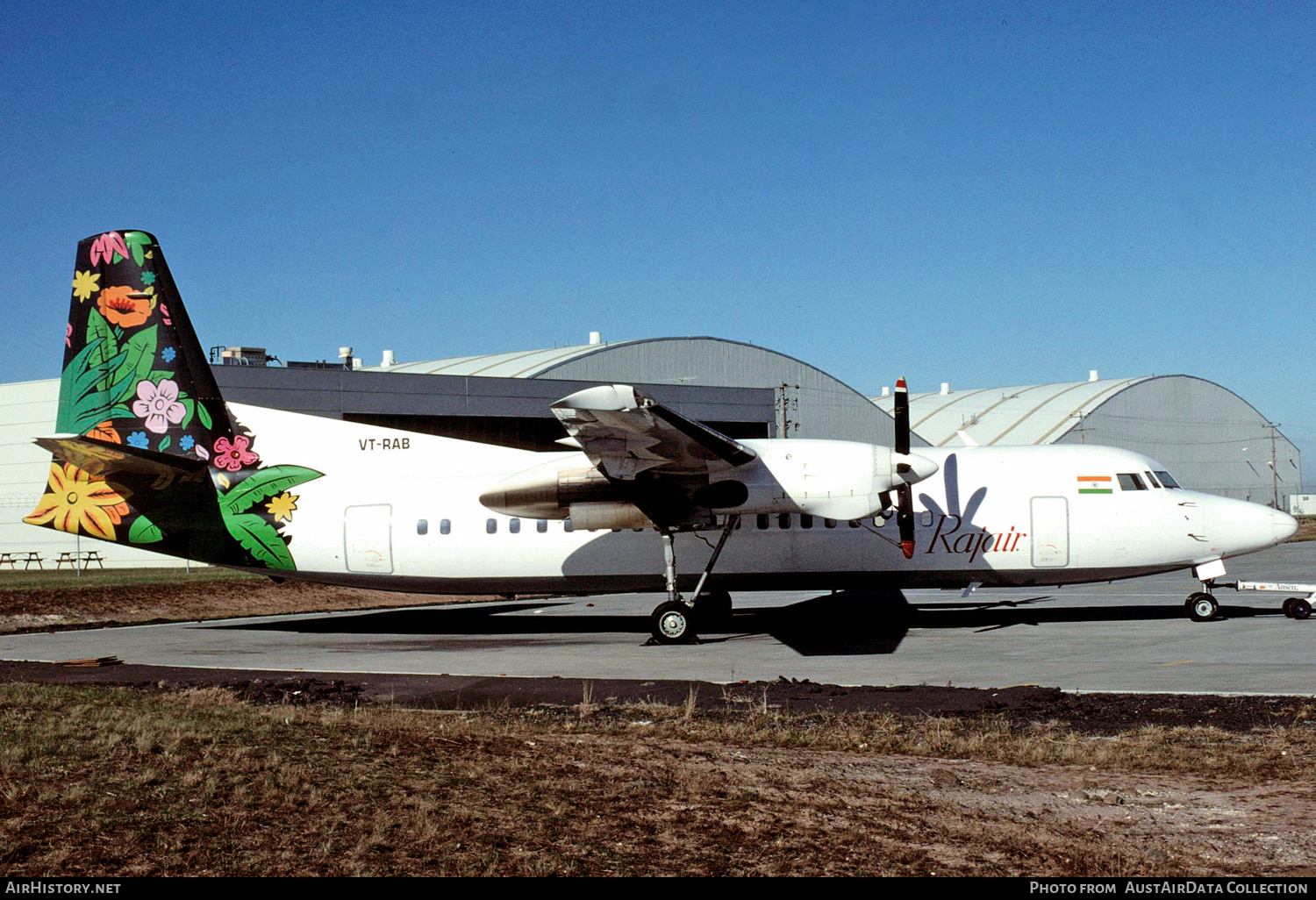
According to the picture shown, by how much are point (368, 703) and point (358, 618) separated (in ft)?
42.5

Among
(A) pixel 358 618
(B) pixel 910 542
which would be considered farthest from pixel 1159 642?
(A) pixel 358 618

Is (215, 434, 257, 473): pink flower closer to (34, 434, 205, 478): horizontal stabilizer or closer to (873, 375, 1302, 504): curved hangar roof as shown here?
(34, 434, 205, 478): horizontal stabilizer

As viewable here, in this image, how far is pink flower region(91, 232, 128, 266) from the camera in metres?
20.1

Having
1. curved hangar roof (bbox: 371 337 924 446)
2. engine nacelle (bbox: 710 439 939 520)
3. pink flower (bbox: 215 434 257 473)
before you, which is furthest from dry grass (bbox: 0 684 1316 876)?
curved hangar roof (bbox: 371 337 924 446)

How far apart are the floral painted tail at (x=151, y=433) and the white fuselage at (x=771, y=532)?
0.60 meters

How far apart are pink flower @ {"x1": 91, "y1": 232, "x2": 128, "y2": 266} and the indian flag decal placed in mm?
17771

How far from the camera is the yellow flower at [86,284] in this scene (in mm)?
20047

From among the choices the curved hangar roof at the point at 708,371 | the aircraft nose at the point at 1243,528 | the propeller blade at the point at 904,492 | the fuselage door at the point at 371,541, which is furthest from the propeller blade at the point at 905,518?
the curved hangar roof at the point at 708,371

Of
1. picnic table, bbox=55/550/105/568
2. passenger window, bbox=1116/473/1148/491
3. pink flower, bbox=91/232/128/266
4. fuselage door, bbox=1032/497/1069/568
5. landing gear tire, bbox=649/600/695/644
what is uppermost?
pink flower, bbox=91/232/128/266

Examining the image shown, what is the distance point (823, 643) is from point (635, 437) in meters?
4.87

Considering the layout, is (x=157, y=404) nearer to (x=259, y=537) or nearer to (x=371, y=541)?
(x=259, y=537)

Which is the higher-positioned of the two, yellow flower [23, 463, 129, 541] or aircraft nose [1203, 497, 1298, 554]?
yellow flower [23, 463, 129, 541]

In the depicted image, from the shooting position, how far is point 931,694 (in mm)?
12469
